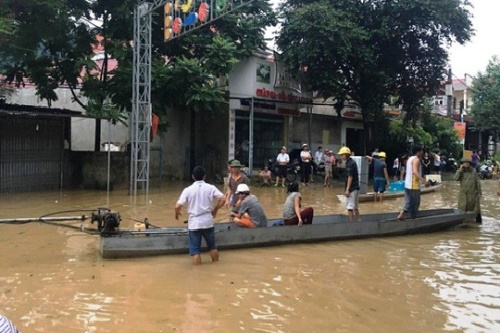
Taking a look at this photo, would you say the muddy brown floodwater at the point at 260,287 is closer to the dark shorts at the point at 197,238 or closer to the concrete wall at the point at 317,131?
the dark shorts at the point at 197,238

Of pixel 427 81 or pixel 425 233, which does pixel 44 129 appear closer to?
pixel 425 233

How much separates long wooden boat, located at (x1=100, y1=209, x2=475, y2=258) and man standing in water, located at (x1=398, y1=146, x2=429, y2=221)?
0.31 meters

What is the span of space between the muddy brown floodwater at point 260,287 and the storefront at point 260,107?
12.7 m

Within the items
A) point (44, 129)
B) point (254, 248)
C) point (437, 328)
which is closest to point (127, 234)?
point (254, 248)

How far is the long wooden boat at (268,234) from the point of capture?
760 centimetres

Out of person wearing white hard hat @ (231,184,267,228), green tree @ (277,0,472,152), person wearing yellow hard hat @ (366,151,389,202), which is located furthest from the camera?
green tree @ (277,0,472,152)

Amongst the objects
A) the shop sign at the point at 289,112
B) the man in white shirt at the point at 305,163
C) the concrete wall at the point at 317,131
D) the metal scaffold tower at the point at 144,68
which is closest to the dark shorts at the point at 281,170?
the man in white shirt at the point at 305,163

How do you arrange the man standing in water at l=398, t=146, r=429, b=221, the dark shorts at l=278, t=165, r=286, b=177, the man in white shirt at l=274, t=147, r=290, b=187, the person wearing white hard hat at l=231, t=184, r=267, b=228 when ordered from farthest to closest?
the dark shorts at l=278, t=165, r=286, b=177, the man in white shirt at l=274, t=147, r=290, b=187, the man standing in water at l=398, t=146, r=429, b=221, the person wearing white hard hat at l=231, t=184, r=267, b=228

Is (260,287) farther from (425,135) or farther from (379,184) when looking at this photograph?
(425,135)

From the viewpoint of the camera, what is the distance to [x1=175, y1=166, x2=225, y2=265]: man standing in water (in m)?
7.25

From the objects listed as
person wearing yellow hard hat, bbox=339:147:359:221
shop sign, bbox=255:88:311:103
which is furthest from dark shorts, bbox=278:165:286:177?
person wearing yellow hard hat, bbox=339:147:359:221

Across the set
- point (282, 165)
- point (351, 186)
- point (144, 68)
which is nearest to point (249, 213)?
point (351, 186)

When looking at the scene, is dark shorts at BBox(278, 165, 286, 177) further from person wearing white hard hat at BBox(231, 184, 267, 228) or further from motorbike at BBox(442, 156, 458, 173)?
motorbike at BBox(442, 156, 458, 173)

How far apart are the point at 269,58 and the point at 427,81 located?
28.0 feet
